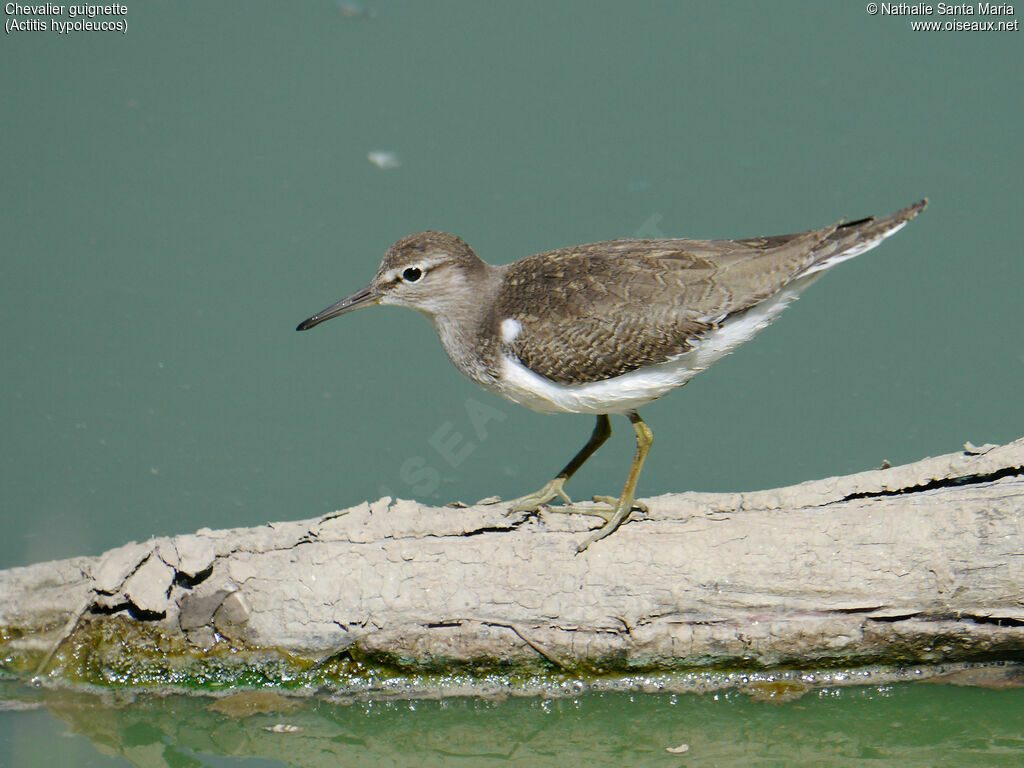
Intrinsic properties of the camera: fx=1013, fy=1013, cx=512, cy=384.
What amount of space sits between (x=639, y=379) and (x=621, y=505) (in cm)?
67

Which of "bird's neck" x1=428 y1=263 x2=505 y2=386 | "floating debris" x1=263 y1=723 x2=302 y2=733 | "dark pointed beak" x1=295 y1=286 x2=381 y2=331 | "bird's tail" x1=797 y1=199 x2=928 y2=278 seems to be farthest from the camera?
"dark pointed beak" x1=295 y1=286 x2=381 y2=331

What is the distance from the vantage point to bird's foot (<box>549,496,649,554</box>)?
5020 millimetres

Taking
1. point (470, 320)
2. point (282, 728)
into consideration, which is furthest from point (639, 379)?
point (282, 728)

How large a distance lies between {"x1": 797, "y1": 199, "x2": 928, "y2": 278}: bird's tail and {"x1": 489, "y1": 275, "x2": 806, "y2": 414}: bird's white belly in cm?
14

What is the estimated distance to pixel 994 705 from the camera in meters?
4.76

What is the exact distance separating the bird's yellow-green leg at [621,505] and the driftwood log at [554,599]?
2.1 inches

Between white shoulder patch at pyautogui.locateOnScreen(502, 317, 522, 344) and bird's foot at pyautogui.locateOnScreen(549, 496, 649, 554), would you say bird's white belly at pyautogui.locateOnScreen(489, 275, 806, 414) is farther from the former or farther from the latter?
bird's foot at pyautogui.locateOnScreen(549, 496, 649, 554)

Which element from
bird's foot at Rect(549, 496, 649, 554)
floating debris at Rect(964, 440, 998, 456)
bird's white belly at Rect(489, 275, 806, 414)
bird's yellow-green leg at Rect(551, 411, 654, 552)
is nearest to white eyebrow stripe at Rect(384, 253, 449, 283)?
bird's white belly at Rect(489, 275, 806, 414)

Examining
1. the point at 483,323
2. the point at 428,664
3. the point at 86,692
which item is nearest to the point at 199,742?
the point at 86,692

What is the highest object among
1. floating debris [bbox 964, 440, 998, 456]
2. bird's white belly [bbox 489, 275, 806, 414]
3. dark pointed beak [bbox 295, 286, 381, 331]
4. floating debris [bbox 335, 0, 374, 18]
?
floating debris [bbox 335, 0, 374, 18]

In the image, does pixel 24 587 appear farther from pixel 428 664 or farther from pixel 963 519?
pixel 963 519

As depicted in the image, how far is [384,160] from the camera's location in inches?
306

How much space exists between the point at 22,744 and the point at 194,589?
1025 millimetres

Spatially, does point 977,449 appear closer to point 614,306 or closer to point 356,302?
point 614,306
